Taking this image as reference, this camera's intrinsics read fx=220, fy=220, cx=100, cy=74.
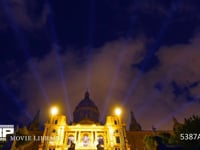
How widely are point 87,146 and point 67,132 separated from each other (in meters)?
3.83

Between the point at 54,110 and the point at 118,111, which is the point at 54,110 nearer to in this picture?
the point at 54,110

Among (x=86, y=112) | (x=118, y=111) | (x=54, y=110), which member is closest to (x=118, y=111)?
(x=118, y=111)

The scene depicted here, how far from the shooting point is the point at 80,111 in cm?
8650

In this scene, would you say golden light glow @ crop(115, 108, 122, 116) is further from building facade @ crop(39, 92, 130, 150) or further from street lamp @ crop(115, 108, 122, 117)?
building facade @ crop(39, 92, 130, 150)

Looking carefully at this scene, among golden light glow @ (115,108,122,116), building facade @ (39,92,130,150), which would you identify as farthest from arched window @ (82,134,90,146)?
golden light glow @ (115,108,122,116)

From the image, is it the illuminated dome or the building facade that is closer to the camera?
the building facade

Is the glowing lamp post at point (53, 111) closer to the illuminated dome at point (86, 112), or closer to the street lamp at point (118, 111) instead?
the street lamp at point (118, 111)

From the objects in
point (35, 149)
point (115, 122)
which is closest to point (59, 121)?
point (115, 122)

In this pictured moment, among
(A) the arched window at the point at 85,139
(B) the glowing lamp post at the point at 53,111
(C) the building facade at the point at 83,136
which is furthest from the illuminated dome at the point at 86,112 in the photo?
(B) the glowing lamp post at the point at 53,111

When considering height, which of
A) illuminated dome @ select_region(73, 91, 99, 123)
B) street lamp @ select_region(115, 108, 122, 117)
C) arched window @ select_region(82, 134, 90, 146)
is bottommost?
arched window @ select_region(82, 134, 90, 146)

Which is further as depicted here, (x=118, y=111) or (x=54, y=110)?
(x=118, y=111)

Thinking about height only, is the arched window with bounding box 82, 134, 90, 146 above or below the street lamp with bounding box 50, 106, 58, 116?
below

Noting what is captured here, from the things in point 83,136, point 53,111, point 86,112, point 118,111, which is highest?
point 86,112

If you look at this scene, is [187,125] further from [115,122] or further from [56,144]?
[56,144]
